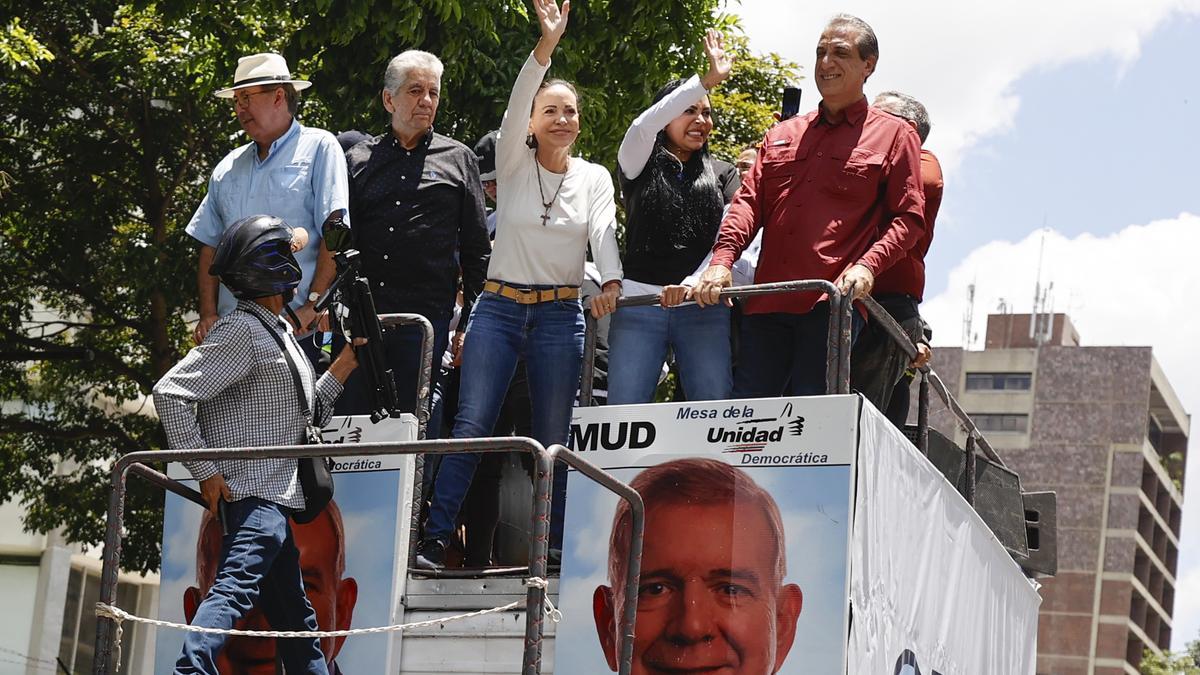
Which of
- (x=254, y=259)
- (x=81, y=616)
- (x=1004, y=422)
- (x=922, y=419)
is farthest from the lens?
(x=1004, y=422)

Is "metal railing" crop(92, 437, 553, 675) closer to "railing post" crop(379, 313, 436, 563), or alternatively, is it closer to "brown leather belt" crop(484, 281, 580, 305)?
"railing post" crop(379, 313, 436, 563)

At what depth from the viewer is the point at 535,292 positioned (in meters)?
7.29

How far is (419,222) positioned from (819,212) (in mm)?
1860

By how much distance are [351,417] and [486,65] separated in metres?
8.19

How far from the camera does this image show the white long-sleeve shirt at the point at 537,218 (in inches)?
288

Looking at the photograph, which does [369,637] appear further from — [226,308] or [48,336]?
[48,336]

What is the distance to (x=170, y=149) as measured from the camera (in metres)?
19.5

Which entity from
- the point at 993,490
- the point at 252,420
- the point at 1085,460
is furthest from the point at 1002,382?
the point at 252,420

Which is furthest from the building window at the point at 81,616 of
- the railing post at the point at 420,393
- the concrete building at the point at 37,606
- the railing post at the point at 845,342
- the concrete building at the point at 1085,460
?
the concrete building at the point at 1085,460

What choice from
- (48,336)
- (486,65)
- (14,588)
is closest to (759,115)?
(486,65)

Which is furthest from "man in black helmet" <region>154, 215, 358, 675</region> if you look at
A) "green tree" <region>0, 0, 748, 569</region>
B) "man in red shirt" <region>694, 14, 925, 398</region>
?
"green tree" <region>0, 0, 748, 569</region>

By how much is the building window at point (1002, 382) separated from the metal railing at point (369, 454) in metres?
103

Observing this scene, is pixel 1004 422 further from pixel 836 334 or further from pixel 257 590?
pixel 257 590

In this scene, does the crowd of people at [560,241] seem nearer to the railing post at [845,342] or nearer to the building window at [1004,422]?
the railing post at [845,342]
